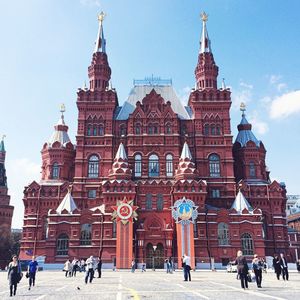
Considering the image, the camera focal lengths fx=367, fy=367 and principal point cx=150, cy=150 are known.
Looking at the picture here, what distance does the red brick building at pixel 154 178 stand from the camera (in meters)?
49.8

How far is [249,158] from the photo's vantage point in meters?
58.9

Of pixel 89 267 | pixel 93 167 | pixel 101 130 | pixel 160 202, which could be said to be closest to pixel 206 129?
pixel 160 202

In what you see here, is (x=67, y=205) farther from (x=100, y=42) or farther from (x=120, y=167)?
(x=100, y=42)

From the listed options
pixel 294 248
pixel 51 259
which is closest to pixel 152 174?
pixel 51 259

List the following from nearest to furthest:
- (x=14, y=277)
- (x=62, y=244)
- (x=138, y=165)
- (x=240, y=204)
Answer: (x=14, y=277) < (x=62, y=244) < (x=240, y=204) < (x=138, y=165)

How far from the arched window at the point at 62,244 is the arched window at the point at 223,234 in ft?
68.6

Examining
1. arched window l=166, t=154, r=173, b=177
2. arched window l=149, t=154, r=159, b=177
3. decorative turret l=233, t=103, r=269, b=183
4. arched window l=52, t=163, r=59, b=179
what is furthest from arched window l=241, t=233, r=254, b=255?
arched window l=52, t=163, r=59, b=179

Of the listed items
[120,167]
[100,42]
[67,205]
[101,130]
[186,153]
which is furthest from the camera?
[100,42]

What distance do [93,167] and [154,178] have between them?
31.9ft

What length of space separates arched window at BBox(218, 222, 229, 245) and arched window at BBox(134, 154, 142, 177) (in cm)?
1421

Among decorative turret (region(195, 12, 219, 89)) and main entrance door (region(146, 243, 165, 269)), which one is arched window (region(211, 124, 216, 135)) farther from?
main entrance door (region(146, 243, 165, 269))

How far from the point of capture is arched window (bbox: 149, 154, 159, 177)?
55.8 metres

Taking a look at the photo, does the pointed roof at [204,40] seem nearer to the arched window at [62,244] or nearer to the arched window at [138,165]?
the arched window at [138,165]

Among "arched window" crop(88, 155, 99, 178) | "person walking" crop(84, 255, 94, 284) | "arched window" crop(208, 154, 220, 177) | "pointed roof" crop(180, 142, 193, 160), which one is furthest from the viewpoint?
"arched window" crop(88, 155, 99, 178)
